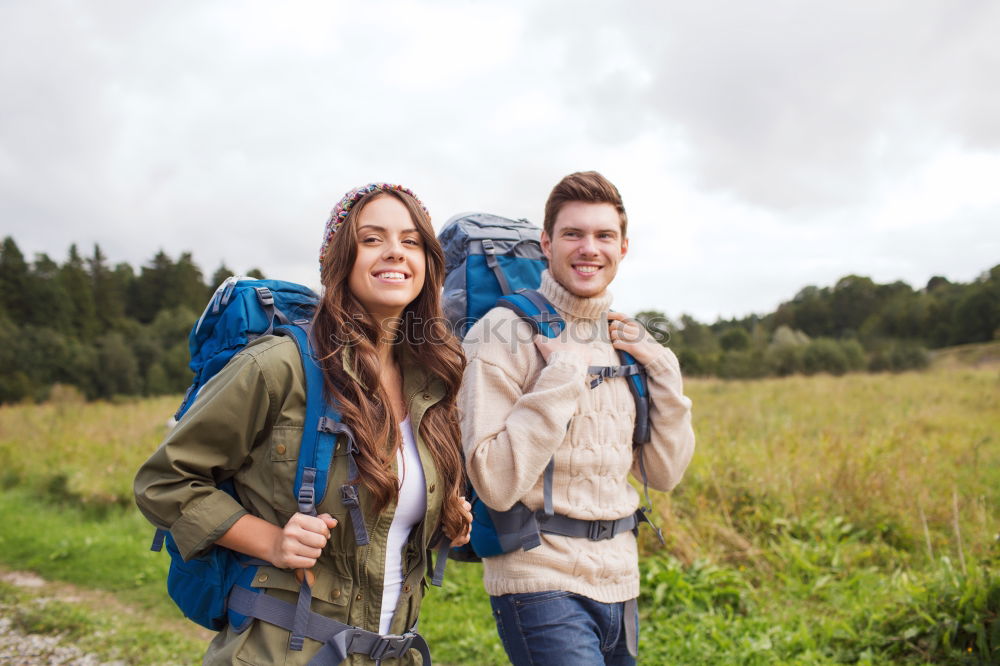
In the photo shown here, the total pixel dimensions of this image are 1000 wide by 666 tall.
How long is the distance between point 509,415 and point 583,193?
3.08 feet

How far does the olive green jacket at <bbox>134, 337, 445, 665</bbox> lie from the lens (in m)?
1.59

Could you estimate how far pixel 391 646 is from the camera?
1.79 meters

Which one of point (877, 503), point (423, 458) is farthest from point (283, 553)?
point (877, 503)

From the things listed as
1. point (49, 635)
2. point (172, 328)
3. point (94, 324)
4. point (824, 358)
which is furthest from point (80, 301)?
point (49, 635)

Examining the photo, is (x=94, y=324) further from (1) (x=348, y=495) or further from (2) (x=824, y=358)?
(1) (x=348, y=495)

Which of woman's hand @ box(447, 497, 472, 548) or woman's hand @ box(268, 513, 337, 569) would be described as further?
woman's hand @ box(447, 497, 472, 548)

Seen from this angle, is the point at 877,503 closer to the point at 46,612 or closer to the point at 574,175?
the point at 574,175

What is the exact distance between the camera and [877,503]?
5.66m

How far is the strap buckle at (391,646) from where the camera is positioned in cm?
175

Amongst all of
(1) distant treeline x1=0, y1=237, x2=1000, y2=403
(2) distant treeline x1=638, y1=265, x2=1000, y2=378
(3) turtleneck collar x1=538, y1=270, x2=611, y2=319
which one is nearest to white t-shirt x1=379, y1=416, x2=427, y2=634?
(3) turtleneck collar x1=538, y1=270, x2=611, y2=319

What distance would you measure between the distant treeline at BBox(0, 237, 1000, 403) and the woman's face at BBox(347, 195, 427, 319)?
95.0 feet

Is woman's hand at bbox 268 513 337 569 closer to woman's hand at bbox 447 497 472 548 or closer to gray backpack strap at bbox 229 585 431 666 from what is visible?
gray backpack strap at bbox 229 585 431 666

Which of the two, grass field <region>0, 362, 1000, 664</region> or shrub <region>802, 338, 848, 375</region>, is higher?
shrub <region>802, 338, 848, 375</region>

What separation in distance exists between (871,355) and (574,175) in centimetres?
3794
